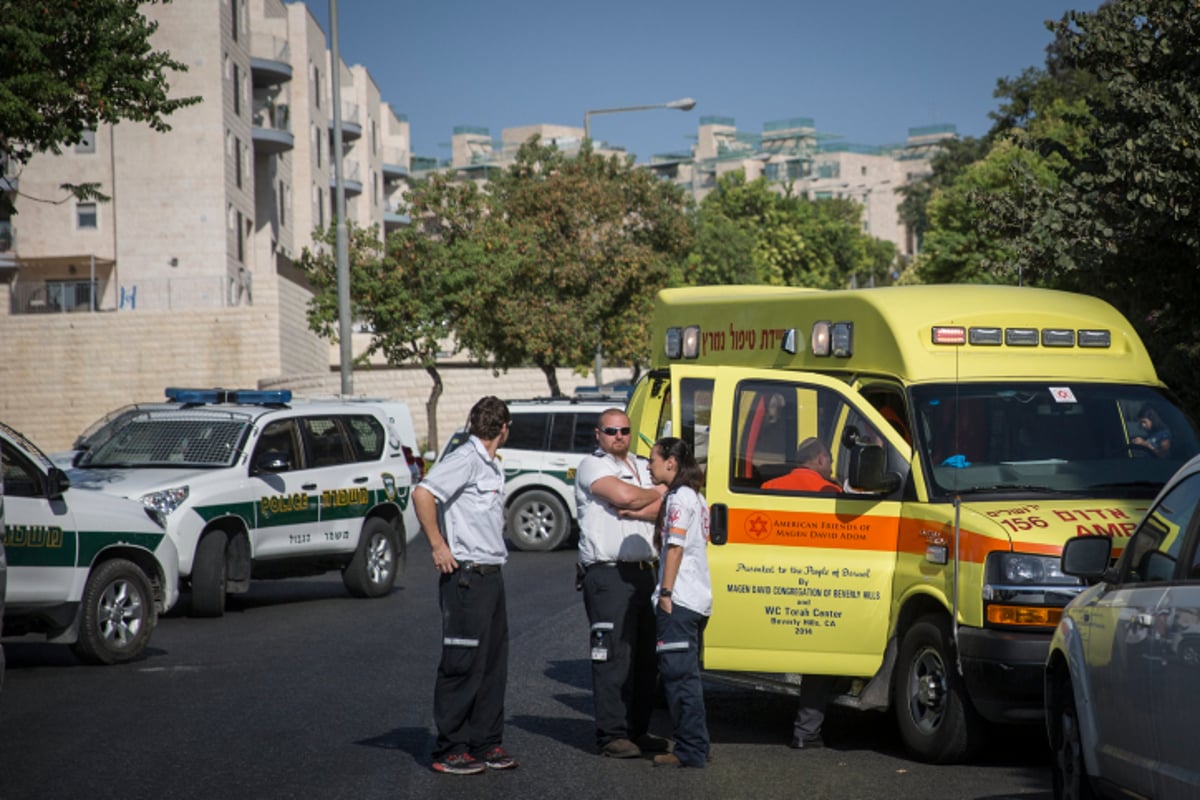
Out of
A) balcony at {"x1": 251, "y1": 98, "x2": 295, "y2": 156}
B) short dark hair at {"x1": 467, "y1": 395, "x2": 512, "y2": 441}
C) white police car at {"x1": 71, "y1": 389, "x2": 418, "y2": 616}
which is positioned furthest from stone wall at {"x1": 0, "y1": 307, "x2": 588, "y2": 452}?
short dark hair at {"x1": 467, "y1": 395, "x2": 512, "y2": 441}

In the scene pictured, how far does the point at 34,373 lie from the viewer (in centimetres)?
5159

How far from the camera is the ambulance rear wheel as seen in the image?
8.61 m

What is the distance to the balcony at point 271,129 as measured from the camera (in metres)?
60.7

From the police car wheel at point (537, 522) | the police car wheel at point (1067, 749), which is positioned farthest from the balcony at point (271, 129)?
the police car wheel at point (1067, 749)

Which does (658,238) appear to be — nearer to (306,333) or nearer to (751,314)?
(306,333)

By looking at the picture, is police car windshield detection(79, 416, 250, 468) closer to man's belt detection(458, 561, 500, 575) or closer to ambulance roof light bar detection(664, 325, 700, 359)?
ambulance roof light bar detection(664, 325, 700, 359)

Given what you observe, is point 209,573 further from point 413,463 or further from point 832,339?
point 832,339

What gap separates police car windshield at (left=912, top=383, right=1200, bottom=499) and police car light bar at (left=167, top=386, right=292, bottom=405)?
910 centimetres

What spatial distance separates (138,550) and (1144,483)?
751cm

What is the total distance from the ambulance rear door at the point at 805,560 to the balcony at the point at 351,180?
67541 mm

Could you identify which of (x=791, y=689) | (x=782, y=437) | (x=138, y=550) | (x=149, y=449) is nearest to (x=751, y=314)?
(x=782, y=437)

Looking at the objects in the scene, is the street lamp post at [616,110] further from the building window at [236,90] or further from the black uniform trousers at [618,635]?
the black uniform trousers at [618,635]

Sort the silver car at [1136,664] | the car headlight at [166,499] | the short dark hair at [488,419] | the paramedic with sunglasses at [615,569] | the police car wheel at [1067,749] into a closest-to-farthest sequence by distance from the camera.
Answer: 1. the silver car at [1136,664]
2. the police car wheel at [1067,749]
3. the short dark hair at [488,419]
4. the paramedic with sunglasses at [615,569]
5. the car headlight at [166,499]

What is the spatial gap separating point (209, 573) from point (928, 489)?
27.7 feet
